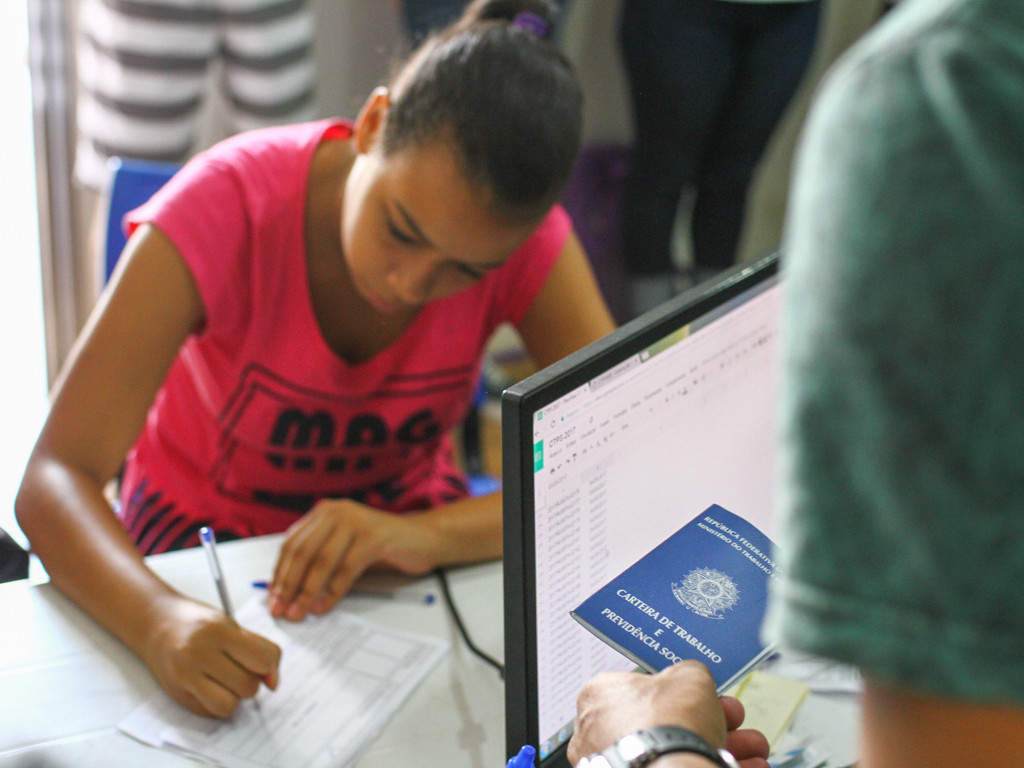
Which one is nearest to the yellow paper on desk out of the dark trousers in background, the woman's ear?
the woman's ear

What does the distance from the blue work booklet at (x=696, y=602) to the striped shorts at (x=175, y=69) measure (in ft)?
5.32

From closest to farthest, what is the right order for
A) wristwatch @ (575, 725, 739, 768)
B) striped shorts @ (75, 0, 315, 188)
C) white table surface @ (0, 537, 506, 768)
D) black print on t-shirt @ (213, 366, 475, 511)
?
wristwatch @ (575, 725, 739, 768), white table surface @ (0, 537, 506, 768), black print on t-shirt @ (213, 366, 475, 511), striped shorts @ (75, 0, 315, 188)

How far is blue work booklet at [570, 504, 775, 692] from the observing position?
58cm

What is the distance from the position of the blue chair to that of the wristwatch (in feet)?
3.67

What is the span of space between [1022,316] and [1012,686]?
0.35ft

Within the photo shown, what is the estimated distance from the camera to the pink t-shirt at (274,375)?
1.11 meters

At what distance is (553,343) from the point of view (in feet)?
4.03

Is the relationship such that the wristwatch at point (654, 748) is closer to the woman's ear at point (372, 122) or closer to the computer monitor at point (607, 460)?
the computer monitor at point (607, 460)

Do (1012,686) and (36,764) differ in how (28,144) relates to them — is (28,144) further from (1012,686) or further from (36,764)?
(1012,686)

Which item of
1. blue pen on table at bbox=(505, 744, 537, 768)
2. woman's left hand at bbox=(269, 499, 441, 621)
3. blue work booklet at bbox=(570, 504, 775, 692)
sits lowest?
woman's left hand at bbox=(269, 499, 441, 621)

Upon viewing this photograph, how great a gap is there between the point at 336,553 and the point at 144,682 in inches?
8.0

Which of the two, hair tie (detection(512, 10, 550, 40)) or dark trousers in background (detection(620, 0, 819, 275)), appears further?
dark trousers in background (detection(620, 0, 819, 275))

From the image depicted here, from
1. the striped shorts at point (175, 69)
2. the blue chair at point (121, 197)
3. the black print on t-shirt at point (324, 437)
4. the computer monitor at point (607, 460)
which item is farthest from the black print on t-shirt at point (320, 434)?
the striped shorts at point (175, 69)

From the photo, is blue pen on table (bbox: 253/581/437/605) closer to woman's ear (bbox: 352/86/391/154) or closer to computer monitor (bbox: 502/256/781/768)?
computer monitor (bbox: 502/256/781/768)
